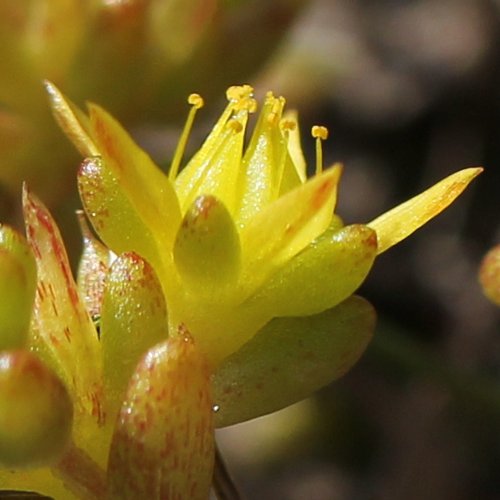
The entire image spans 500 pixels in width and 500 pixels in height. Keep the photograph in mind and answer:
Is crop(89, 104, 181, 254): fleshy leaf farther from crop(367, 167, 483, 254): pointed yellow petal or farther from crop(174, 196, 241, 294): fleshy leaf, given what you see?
crop(367, 167, 483, 254): pointed yellow petal

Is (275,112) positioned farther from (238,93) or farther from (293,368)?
(293,368)

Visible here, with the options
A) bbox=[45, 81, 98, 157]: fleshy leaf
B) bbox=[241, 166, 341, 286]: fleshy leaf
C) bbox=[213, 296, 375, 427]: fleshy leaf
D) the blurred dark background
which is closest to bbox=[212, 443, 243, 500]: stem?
bbox=[213, 296, 375, 427]: fleshy leaf

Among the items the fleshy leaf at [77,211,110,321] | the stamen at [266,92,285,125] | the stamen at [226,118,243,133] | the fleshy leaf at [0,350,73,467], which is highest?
the stamen at [266,92,285,125]

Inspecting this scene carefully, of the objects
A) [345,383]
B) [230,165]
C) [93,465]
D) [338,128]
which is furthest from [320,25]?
[93,465]

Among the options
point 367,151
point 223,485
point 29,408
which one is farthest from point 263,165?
point 367,151

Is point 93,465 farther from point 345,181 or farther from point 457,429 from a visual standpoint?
point 345,181

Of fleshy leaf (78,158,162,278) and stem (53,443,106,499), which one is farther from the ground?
fleshy leaf (78,158,162,278)
